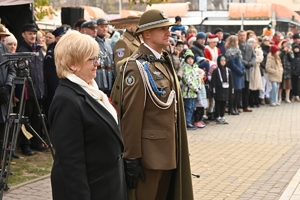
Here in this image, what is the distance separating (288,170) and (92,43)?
20.8 feet

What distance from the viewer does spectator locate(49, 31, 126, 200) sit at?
379 centimetres

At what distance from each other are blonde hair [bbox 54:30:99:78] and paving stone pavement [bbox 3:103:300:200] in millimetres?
4117

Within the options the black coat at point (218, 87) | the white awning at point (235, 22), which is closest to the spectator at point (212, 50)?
the black coat at point (218, 87)

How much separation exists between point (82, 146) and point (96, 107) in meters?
0.26

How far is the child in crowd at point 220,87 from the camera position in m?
15.5

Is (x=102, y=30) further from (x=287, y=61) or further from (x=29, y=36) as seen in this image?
(x=287, y=61)

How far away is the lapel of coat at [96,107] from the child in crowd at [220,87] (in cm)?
1160

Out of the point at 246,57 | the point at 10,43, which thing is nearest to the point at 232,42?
the point at 246,57

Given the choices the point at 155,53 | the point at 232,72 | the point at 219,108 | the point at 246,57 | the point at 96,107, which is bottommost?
the point at 219,108

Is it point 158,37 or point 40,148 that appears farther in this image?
point 40,148

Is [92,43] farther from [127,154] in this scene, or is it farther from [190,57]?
[190,57]

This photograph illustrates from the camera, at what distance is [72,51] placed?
12.7ft

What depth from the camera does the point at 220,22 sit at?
36.4 m

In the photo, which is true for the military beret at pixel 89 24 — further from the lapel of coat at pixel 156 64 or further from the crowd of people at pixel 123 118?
the lapel of coat at pixel 156 64
